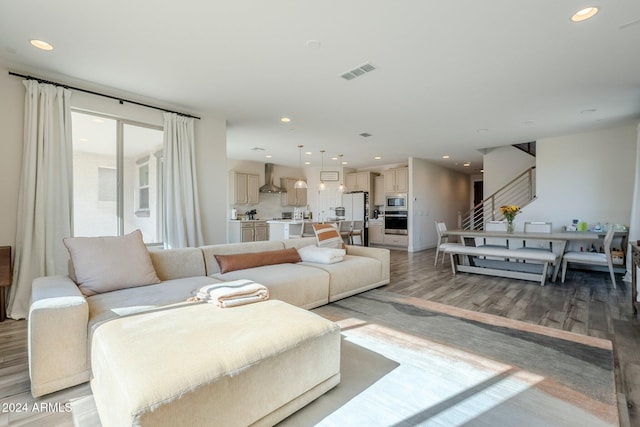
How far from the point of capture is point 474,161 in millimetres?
8922

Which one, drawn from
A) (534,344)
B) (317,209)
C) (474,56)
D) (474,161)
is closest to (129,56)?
(474,56)

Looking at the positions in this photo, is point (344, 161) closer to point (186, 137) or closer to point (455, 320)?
point (186, 137)

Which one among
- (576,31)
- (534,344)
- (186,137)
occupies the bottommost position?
(534,344)

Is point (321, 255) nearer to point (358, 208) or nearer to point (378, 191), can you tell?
point (358, 208)

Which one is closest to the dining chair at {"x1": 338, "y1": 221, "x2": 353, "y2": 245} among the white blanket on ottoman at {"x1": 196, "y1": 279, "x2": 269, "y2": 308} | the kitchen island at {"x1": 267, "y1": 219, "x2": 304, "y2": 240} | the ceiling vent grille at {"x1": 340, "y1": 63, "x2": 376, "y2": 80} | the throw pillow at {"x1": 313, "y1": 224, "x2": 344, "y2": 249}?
the kitchen island at {"x1": 267, "y1": 219, "x2": 304, "y2": 240}

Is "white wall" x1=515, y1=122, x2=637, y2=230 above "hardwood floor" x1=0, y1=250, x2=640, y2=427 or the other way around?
above

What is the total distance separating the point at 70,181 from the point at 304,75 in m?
2.94

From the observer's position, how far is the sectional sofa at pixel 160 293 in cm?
173

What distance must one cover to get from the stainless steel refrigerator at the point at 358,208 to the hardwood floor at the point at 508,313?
143 inches

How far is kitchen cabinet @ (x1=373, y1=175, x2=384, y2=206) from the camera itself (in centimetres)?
972

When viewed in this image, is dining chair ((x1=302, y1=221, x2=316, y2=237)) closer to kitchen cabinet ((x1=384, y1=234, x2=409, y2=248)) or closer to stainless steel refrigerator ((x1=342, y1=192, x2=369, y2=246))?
stainless steel refrigerator ((x1=342, y1=192, x2=369, y2=246))

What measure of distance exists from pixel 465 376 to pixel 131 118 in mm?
4595

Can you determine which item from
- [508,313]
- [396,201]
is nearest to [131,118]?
[508,313]

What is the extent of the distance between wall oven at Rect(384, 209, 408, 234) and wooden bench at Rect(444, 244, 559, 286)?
10.1 ft
